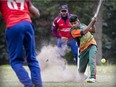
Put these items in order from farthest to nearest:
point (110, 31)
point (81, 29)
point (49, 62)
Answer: point (110, 31)
point (49, 62)
point (81, 29)

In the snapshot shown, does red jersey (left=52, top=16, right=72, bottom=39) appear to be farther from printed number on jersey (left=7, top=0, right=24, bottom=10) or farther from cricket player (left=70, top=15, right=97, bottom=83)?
printed number on jersey (left=7, top=0, right=24, bottom=10)

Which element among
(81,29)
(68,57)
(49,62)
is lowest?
(68,57)

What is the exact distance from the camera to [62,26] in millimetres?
15039

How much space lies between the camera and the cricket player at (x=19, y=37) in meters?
7.04

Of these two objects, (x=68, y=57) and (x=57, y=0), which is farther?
(x=57, y=0)

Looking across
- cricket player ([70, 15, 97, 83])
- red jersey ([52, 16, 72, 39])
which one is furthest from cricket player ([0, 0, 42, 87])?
red jersey ([52, 16, 72, 39])

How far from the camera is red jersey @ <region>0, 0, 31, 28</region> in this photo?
23.2 ft

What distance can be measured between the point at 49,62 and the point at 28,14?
224 inches

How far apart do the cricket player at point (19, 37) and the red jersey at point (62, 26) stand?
760 cm

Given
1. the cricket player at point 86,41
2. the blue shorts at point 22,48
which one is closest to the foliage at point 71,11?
the cricket player at point 86,41

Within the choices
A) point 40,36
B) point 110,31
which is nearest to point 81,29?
point 40,36

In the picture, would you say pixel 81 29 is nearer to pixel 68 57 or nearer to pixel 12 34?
pixel 12 34

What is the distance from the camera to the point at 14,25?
7.04 m

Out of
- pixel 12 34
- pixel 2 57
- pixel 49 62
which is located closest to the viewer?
pixel 12 34
